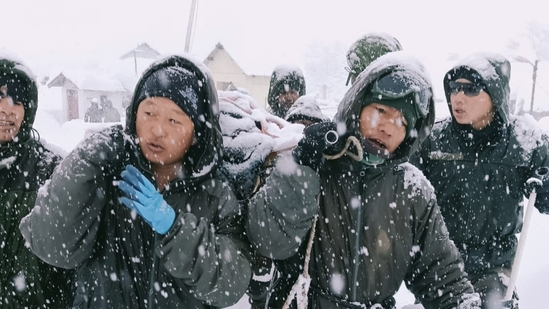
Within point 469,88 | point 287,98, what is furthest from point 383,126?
point 287,98

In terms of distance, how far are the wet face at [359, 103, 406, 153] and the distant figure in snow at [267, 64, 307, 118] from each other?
374cm

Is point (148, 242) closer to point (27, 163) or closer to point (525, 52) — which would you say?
point (27, 163)

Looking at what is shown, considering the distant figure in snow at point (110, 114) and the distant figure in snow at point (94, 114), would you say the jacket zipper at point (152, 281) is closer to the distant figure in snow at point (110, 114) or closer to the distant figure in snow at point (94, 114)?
the distant figure in snow at point (94, 114)

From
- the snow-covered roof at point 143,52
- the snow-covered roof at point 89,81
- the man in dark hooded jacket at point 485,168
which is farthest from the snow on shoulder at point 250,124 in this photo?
the snow-covered roof at point 143,52

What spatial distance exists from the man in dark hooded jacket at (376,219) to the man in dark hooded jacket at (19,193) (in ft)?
4.16

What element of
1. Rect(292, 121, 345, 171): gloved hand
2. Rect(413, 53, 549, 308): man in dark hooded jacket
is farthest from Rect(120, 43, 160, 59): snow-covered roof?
Rect(292, 121, 345, 171): gloved hand

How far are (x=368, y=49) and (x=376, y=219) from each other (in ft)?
7.69

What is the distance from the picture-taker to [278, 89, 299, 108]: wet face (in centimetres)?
593

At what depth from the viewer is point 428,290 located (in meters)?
2.15

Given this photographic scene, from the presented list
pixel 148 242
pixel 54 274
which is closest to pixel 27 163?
pixel 54 274

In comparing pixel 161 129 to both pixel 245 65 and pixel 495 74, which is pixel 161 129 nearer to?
pixel 495 74

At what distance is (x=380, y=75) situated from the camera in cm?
209

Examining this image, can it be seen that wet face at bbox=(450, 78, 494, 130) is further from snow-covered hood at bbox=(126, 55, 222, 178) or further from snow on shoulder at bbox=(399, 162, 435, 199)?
snow-covered hood at bbox=(126, 55, 222, 178)

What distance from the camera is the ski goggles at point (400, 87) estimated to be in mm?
2029
